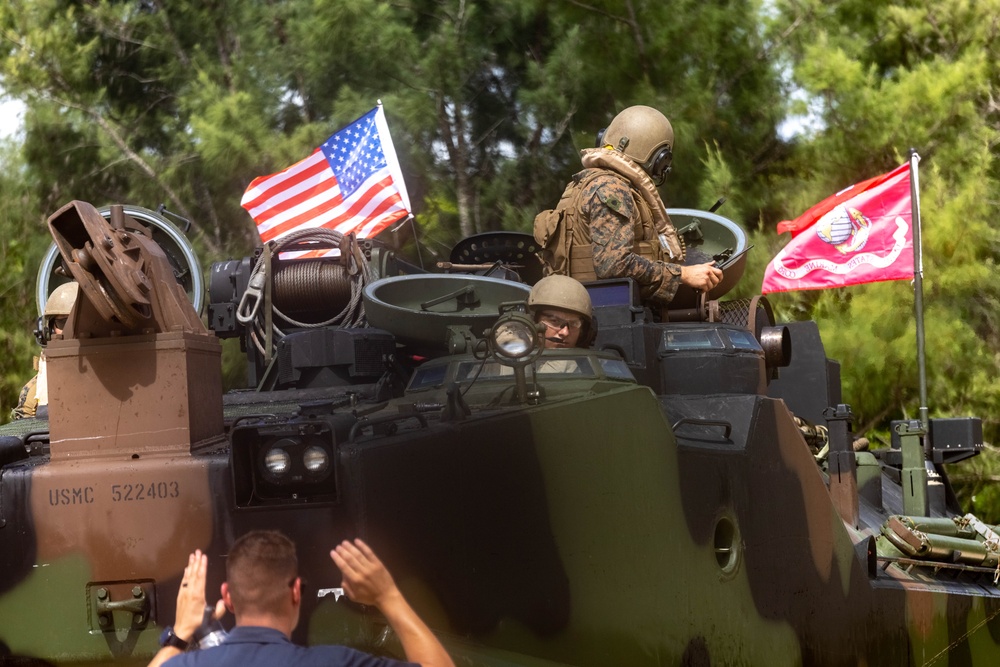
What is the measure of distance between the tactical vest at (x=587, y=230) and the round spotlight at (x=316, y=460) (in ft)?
8.44

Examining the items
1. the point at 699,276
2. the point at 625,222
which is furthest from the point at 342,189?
the point at 699,276

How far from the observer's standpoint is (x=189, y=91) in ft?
64.6

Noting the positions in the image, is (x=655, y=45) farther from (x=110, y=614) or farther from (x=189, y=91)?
(x=110, y=614)

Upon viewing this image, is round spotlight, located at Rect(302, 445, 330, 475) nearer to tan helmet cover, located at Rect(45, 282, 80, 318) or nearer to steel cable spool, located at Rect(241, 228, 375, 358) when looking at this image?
steel cable spool, located at Rect(241, 228, 375, 358)

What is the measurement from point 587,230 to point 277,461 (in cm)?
276

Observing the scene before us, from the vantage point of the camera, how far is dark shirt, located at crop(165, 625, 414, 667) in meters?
3.26

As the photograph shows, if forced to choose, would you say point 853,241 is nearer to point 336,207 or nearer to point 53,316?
point 336,207

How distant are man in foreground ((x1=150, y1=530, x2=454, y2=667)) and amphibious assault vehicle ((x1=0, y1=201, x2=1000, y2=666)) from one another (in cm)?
87

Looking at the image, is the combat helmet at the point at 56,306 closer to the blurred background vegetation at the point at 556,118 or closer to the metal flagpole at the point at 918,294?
the metal flagpole at the point at 918,294

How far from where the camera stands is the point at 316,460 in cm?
464

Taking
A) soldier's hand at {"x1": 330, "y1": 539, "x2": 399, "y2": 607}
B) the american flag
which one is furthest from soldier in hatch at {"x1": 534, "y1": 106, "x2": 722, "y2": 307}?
the american flag

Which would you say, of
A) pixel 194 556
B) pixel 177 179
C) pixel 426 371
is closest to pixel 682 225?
pixel 426 371

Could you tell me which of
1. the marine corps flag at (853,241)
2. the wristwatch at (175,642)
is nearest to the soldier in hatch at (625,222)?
the wristwatch at (175,642)

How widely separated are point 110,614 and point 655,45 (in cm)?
1292
